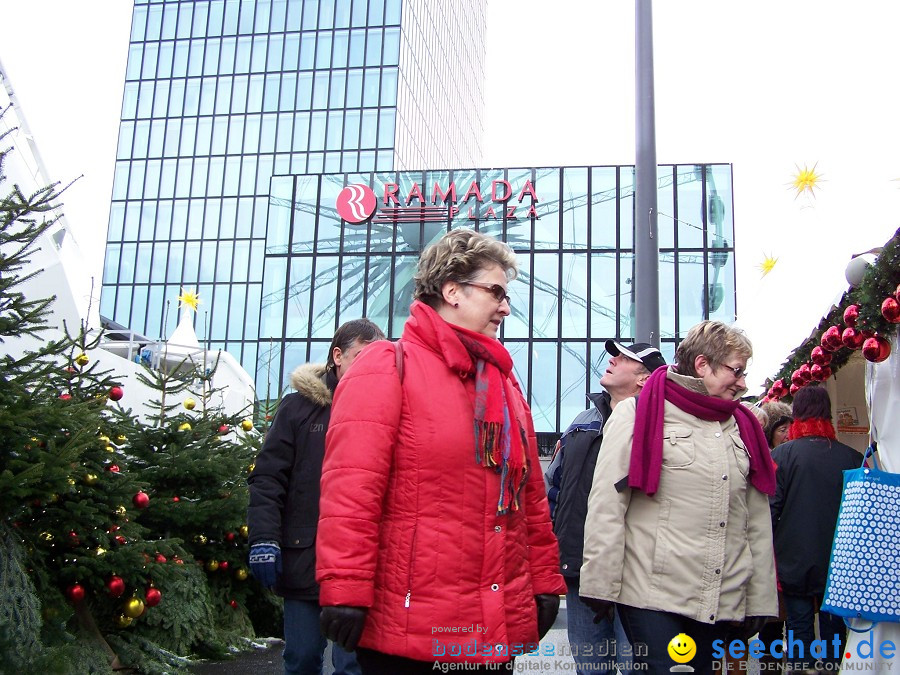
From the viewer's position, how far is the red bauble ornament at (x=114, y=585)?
4746 mm

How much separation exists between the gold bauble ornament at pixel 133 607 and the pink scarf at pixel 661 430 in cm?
323

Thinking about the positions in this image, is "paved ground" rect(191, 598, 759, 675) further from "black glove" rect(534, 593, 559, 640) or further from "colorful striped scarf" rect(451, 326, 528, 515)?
"colorful striped scarf" rect(451, 326, 528, 515)

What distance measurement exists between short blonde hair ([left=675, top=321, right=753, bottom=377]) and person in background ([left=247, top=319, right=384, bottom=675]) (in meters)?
1.34

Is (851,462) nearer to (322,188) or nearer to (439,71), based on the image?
(322,188)

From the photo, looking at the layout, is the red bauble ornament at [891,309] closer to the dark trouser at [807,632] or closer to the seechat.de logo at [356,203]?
the dark trouser at [807,632]

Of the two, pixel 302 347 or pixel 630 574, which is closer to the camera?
pixel 630 574

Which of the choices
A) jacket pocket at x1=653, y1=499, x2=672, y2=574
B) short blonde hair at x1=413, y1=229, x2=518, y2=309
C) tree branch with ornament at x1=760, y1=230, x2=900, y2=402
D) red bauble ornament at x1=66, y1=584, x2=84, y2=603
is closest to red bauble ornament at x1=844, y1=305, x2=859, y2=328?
tree branch with ornament at x1=760, y1=230, x2=900, y2=402

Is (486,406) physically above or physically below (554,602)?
above

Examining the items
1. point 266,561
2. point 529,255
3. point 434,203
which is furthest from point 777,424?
point 434,203

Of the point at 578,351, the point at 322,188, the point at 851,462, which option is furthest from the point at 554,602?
the point at 322,188

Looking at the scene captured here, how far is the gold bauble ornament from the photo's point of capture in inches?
197

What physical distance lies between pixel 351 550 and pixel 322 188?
94.8 feet

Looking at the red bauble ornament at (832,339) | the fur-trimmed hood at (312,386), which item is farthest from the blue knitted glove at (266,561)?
the red bauble ornament at (832,339)

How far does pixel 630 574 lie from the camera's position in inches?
123
